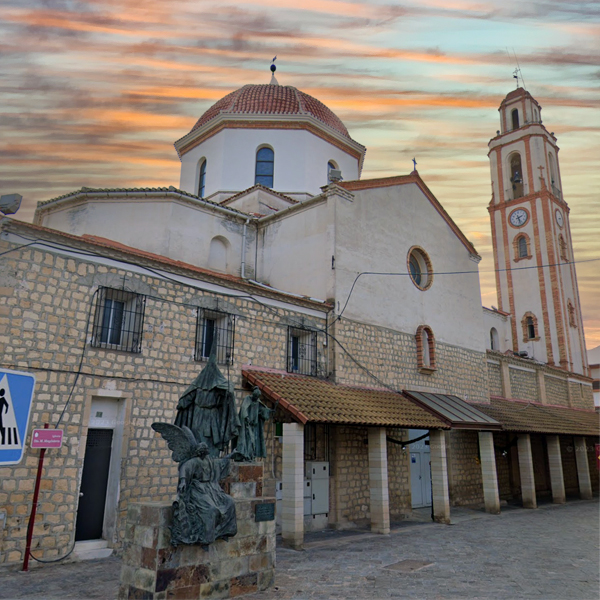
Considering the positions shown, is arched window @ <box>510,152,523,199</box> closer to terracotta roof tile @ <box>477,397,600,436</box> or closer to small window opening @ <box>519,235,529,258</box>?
small window opening @ <box>519,235,529,258</box>

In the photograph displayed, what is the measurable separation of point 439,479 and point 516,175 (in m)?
26.7

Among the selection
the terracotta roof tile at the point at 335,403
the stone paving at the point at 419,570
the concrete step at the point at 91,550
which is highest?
the terracotta roof tile at the point at 335,403

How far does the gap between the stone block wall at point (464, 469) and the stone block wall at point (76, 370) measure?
Result: 999 cm

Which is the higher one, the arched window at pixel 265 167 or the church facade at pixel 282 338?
the arched window at pixel 265 167

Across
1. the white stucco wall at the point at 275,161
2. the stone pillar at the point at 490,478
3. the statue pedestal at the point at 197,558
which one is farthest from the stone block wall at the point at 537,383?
the statue pedestal at the point at 197,558

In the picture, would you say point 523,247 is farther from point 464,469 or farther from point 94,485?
point 94,485

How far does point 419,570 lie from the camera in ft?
28.1

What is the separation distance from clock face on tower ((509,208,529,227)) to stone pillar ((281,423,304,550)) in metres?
27.3

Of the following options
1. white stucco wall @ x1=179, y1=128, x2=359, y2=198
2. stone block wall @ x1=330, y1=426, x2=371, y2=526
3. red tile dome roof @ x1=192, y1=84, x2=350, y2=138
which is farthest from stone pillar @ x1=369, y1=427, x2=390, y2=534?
red tile dome roof @ x1=192, y1=84, x2=350, y2=138

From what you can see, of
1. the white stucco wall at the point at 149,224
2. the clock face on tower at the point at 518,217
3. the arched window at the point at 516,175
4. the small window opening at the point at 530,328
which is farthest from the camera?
the arched window at the point at 516,175

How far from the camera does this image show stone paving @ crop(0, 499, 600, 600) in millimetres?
7148

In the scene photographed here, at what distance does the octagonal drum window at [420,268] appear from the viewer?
1794 centimetres

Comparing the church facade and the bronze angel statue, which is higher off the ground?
the church facade

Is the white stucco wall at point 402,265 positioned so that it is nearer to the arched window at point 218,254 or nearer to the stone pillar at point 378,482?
the stone pillar at point 378,482
